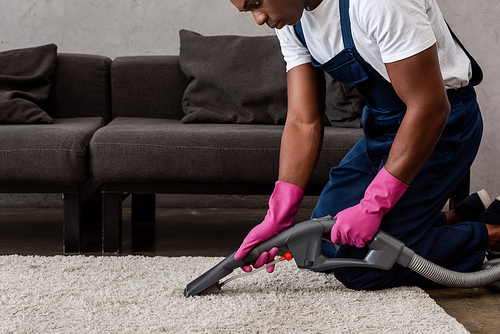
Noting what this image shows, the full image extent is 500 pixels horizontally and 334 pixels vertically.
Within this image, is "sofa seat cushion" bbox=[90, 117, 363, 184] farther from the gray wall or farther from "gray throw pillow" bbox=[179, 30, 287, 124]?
the gray wall

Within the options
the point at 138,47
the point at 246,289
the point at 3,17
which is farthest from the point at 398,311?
the point at 3,17

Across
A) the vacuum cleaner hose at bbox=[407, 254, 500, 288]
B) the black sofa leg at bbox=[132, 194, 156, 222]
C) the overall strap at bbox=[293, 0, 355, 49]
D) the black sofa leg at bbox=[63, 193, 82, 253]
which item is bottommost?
the black sofa leg at bbox=[132, 194, 156, 222]

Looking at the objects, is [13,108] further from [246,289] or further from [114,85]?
[246,289]

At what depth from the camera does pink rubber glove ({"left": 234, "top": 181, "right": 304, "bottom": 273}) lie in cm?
112

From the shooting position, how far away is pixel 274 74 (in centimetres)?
204

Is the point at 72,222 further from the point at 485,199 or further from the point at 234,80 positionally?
the point at 485,199

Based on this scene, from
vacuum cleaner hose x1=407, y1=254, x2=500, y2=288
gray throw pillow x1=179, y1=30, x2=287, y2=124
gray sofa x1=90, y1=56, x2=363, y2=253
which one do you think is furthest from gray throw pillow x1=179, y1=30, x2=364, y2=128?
vacuum cleaner hose x1=407, y1=254, x2=500, y2=288

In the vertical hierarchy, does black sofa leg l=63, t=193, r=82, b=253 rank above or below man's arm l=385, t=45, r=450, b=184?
below

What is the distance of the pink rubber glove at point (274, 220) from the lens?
112 centimetres

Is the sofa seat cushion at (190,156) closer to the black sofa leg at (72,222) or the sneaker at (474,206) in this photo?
the black sofa leg at (72,222)

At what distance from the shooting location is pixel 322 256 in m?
1.09

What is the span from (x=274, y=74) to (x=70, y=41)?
117 centimetres

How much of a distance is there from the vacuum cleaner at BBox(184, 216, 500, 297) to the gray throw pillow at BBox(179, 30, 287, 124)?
0.95 meters

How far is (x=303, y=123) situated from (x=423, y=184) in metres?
0.35
